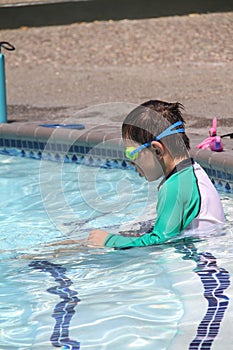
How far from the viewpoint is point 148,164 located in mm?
4191

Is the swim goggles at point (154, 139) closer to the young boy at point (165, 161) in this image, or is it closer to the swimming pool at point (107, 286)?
the young boy at point (165, 161)

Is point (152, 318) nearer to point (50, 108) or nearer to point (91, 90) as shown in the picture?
point (50, 108)

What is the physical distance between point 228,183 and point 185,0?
348 inches

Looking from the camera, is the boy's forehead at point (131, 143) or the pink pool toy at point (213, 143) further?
the pink pool toy at point (213, 143)

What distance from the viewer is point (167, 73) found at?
461 inches

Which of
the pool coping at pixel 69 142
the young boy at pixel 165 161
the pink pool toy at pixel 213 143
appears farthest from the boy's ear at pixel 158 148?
the pool coping at pixel 69 142

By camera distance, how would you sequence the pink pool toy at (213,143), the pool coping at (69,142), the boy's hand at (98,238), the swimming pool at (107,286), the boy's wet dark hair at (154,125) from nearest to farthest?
the swimming pool at (107,286) → the boy's wet dark hair at (154,125) → the boy's hand at (98,238) → the pink pool toy at (213,143) → the pool coping at (69,142)

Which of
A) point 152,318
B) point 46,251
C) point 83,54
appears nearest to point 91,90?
point 83,54

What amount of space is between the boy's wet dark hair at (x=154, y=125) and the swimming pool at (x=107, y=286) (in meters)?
0.59

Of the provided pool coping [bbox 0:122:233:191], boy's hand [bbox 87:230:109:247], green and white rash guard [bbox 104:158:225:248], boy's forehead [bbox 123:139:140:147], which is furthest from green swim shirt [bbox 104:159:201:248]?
pool coping [bbox 0:122:233:191]

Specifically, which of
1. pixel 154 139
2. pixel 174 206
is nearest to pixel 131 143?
pixel 154 139

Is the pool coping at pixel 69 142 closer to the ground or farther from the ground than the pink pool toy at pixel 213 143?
closer to the ground

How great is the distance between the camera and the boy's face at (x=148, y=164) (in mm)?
4156

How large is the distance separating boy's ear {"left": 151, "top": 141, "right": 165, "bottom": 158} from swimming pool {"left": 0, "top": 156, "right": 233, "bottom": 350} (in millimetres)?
545
